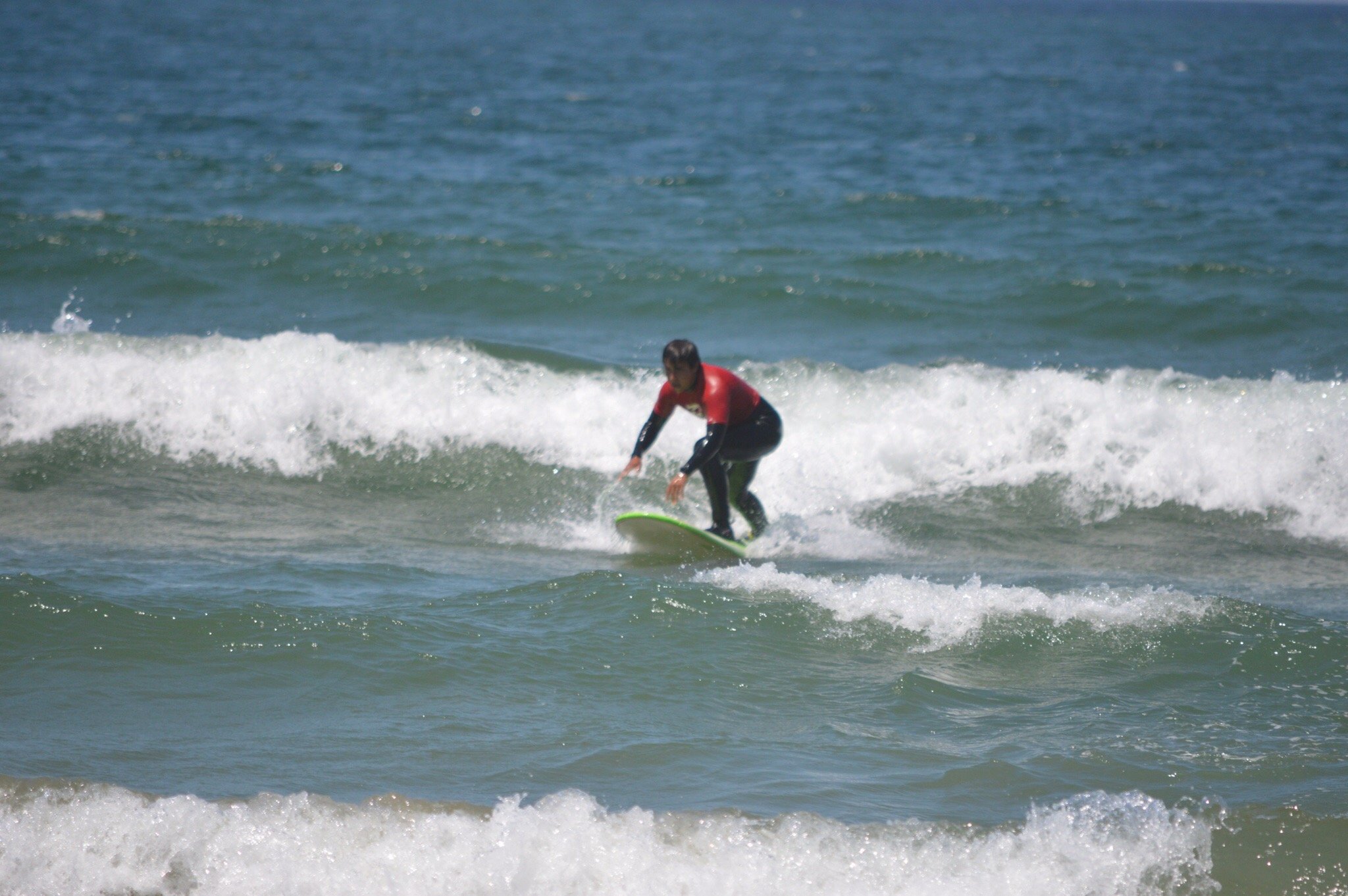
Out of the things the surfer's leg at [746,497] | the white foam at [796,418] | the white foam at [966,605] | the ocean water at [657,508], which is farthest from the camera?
the white foam at [796,418]

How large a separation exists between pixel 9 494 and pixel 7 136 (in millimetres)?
13926

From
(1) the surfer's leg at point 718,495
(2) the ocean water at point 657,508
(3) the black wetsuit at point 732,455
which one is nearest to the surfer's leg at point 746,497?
(3) the black wetsuit at point 732,455

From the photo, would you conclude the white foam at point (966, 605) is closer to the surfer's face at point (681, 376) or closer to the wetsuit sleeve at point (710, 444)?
the wetsuit sleeve at point (710, 444)

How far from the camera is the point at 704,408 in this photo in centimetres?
687

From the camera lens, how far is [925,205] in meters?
17.1

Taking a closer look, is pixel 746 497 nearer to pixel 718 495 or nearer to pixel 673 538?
pixel 718 495

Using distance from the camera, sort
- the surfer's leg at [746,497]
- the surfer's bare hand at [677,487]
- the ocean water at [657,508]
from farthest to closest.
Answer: the surfer's leg at [746,497], the surfer's bare hand at [677,487], the ocean water at [657,508]

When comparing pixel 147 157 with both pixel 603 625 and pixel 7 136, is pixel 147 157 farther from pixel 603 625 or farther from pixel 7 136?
pixel 603 625

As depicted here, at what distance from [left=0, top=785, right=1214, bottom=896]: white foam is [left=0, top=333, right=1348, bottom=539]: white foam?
4.45 meters

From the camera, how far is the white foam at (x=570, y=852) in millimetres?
4090

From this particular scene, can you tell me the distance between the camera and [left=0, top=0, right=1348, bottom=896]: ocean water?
427 cm

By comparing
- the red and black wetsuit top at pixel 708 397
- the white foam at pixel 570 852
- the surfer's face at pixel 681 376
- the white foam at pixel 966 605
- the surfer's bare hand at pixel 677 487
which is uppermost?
the surfer's face at pixel 681 376

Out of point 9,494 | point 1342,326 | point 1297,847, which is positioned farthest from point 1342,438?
point 9,494

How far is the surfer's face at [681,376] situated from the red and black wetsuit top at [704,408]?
0.06 metres
